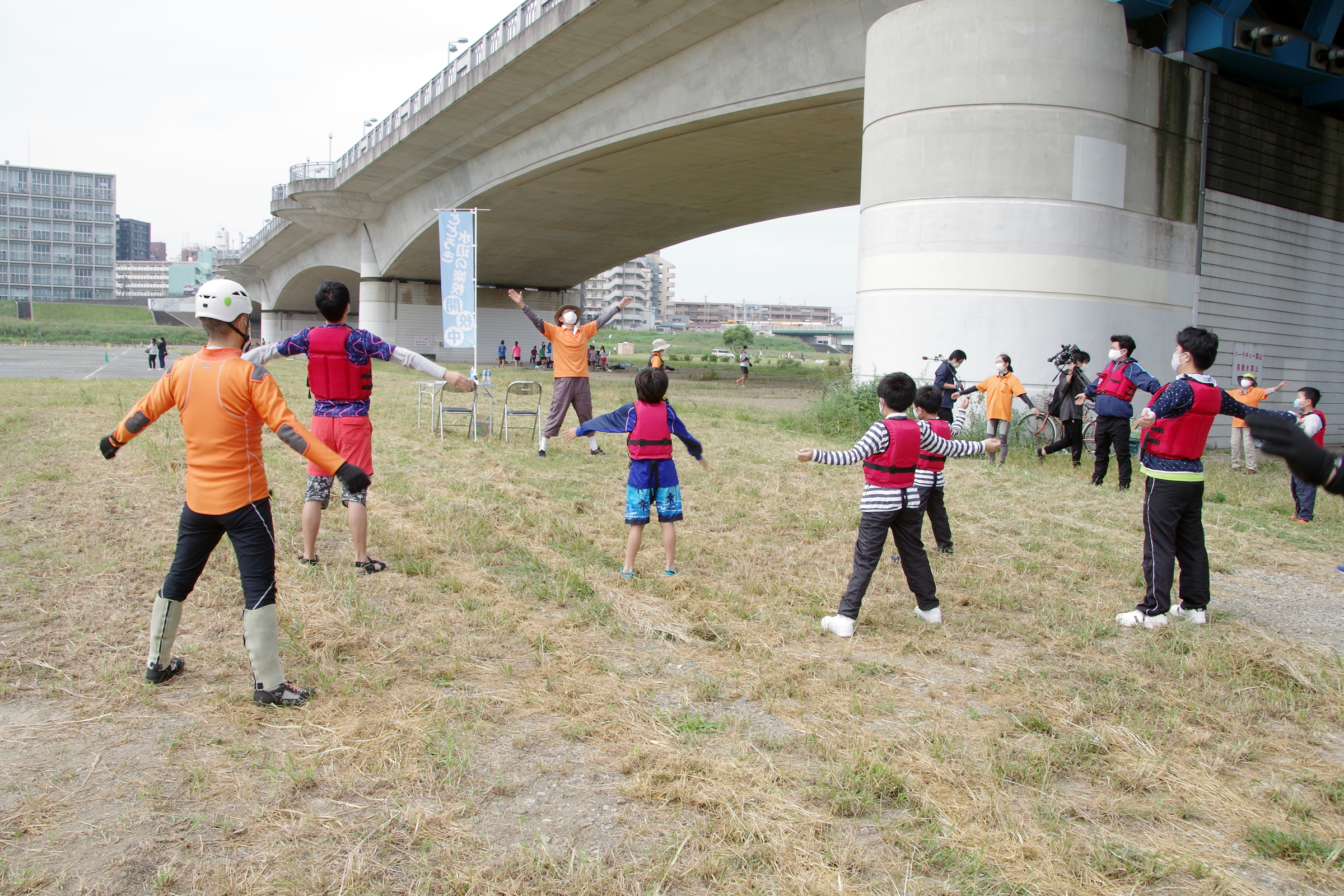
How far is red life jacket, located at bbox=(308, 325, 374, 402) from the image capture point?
5.74 m

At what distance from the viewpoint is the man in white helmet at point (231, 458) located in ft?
12.5

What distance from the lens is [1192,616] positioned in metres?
5.39

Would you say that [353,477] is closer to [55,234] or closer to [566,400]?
[566,400]

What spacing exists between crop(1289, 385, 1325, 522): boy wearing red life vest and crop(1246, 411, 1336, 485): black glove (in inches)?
271

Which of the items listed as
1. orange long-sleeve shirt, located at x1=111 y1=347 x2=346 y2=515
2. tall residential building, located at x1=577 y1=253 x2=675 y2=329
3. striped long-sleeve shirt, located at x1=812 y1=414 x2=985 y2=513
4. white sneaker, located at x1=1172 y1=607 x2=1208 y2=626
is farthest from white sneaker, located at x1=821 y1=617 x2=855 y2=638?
tall residential building, located at x1=577 y1=253 x2=675 y2=329

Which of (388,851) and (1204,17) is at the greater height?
(1204,17)

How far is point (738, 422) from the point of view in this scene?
16484mm

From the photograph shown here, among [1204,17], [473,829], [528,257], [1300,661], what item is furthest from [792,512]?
[528,257]

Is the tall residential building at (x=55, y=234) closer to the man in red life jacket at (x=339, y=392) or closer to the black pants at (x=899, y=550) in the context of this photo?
the man in red life jacket at (x=339, y=392)

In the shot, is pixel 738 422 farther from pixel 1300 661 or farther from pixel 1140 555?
pixel 1300 661

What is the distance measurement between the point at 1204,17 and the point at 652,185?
69.1ft

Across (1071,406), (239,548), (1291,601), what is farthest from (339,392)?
(1071,406)

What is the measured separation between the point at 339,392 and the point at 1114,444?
8694mm

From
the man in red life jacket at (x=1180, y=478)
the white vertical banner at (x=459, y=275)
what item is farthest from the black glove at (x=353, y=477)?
the white vertical banner at (x=459, y=275)
